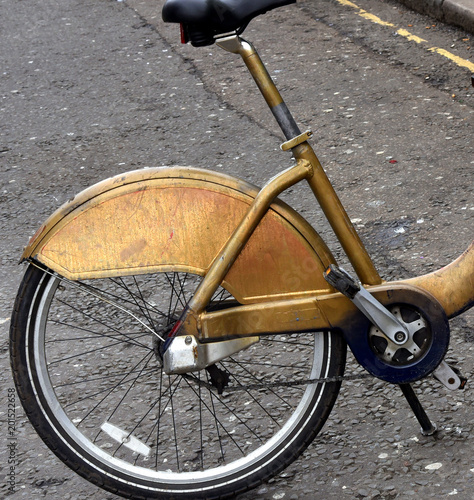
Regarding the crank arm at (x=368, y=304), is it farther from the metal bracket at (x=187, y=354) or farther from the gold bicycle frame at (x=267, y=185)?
the metal bracket at (x=187, y=354)

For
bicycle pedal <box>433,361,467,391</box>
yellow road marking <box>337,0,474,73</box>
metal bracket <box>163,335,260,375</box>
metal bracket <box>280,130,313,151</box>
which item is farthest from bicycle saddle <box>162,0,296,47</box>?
yellow road marking <box>337,0,474,73</box>

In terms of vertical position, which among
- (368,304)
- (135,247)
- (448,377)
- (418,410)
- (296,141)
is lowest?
(418,410)

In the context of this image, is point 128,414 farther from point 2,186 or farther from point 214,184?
point 2,186

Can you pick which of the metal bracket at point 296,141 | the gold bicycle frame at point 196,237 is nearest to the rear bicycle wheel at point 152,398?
the gold bicycle frame at point 196,237

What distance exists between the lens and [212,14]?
94.7 inches

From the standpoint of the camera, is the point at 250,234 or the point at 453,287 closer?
the point at 250,234

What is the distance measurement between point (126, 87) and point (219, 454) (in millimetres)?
4855

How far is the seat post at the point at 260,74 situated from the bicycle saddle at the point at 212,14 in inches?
1.5

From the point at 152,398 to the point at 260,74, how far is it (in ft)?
4.88

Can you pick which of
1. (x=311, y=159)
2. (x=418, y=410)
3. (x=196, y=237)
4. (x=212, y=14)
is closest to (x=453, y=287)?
(x=418, y=410)

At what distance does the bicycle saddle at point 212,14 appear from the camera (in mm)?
2395

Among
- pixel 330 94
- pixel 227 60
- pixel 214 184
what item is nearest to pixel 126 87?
pixel 227 60

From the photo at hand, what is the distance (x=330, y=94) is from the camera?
6449 mm

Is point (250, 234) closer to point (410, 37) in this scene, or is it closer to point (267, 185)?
point (267, 185)
